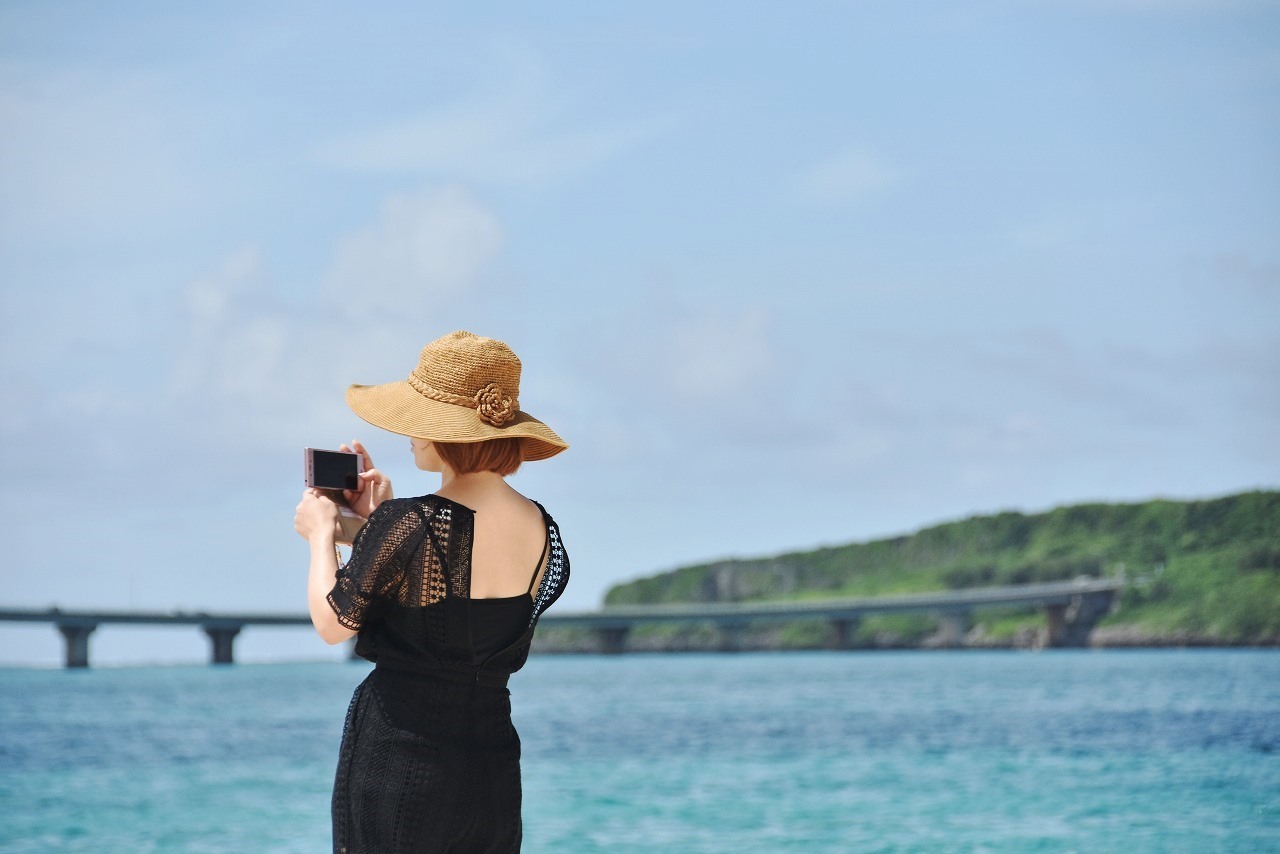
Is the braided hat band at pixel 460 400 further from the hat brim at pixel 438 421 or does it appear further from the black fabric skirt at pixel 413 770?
the black fabric skirt at pixel 413 770

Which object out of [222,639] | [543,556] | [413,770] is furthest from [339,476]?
[222,639]

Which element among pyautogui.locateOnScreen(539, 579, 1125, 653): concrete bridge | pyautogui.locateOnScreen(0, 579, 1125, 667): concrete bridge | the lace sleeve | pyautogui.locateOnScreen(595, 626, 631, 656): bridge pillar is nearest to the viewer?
the lace sleeve

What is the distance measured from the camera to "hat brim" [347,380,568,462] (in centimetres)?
345

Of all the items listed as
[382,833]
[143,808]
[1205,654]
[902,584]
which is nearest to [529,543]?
[382,833]

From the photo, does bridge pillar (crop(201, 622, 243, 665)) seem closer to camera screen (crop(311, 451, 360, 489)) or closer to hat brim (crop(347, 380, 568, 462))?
camera screen (crop(311, 451, 360, 489))

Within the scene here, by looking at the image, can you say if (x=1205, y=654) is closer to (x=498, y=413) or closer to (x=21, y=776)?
(x=21, y=776)

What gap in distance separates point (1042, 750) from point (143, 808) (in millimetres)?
13991

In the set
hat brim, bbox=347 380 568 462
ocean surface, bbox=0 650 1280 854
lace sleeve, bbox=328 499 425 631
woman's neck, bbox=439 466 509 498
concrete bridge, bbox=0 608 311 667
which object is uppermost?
hat brim, bbox=347 380 568 462

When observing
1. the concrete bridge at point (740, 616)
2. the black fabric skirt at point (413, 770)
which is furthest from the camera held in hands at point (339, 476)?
the concrete bridge at point (740, 616)

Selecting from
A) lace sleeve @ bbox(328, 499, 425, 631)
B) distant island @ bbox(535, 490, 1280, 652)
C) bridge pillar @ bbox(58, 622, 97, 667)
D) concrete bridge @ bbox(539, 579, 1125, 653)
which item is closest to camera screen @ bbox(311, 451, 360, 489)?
lace sleeve @ bbox(328, 499, 425, 631)

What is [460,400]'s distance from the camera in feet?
11.6

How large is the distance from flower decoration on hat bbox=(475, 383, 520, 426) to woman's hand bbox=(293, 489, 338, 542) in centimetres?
41

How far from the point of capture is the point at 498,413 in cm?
350

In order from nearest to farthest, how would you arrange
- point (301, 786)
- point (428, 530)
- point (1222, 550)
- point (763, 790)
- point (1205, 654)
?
point (428, 530), point (763, 790), point (301, 786), point (1205, 654), point (1222, 550)
